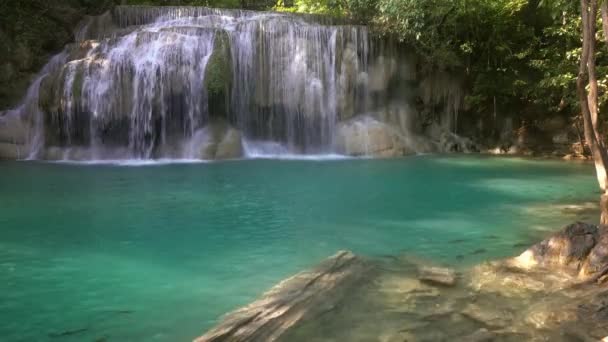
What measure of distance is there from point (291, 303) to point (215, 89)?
13.4 m

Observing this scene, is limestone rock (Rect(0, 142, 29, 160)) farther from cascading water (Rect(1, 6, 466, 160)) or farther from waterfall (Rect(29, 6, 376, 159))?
waterfall (Rect(29, 6, 376, 159))

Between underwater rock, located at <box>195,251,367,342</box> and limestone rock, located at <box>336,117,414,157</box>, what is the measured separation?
12.6 meters

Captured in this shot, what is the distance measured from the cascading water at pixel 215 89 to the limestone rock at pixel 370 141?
0.12 feet

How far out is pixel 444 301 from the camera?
4.45 metres

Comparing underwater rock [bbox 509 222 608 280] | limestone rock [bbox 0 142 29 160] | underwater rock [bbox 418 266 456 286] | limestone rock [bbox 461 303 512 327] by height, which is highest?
limestone rock [bbox 0 142 29 160]

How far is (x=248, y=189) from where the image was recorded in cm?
1068

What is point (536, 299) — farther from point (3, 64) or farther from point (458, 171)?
point (3, 64)

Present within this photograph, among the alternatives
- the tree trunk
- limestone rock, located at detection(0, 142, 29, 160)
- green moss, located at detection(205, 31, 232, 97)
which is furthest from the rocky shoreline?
limestone rock, located at detection(0, 142, 29, 160)

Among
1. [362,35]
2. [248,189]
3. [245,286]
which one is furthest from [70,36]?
[245,286]

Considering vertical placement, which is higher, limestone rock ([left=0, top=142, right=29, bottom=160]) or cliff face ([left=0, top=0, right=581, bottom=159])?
cliff face ([left=0, top=0, right=581, bottom=159])

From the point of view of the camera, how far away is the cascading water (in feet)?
53.6

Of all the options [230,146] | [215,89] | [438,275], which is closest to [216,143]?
[230,146]

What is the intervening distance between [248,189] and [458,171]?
590 cm

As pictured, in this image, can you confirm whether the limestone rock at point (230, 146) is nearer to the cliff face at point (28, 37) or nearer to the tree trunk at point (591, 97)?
the cliff face at point (28, 37)
